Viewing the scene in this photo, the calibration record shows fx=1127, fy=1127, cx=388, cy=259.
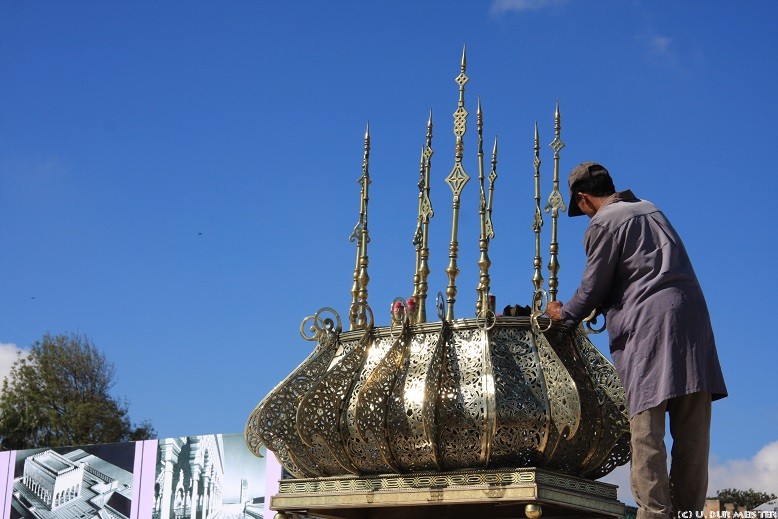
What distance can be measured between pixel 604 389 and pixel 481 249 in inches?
33.3

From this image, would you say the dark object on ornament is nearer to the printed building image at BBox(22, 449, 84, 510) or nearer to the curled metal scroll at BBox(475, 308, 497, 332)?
the curled metal scroll at BBox(475, 308, 497, 332)

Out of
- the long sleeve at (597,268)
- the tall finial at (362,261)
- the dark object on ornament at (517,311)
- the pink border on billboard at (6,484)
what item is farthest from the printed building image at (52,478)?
the long sleeve at (597,268)

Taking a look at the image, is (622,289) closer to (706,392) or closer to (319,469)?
(706,392)

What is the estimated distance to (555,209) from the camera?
539 cm

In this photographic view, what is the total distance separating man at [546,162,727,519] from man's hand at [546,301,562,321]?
18 centimetres

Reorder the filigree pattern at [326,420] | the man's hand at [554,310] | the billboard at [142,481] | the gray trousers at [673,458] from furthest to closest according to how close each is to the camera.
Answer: the billboard at [142,481], the filigree pattern at [326,420], the man's hand at [554,310], the gray trousers at [673,458]

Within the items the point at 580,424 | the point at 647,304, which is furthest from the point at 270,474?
the point at 647,304

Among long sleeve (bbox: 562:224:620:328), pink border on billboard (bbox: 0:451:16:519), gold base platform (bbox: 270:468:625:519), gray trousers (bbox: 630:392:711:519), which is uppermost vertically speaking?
long sleeve (bbox: 562:224:620:328)

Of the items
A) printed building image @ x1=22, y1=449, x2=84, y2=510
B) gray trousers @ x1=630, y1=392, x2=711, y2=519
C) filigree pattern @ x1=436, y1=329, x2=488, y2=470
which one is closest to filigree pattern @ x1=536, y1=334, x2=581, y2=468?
filigree pattern @ x1=436, y1=329, x2=488, y2=470

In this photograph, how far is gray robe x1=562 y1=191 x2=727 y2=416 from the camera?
4.11 metres

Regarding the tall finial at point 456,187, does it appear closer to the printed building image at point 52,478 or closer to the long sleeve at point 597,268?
the long sleeve at point 597,268

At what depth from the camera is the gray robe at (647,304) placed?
4.11m

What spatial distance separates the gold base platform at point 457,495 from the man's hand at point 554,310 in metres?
0.64

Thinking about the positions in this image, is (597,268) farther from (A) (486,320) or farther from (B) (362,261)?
(B) (362,261)
